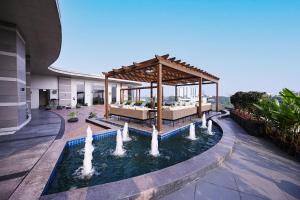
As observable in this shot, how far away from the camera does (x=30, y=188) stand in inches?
92.5

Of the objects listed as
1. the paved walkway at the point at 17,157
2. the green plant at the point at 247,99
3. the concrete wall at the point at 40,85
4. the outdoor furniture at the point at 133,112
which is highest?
the concrete wall at the point at 40,85

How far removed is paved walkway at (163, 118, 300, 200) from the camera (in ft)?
7.84

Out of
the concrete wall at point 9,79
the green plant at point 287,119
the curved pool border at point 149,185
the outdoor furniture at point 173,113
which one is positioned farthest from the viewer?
the outdoor furniture at point 173,113

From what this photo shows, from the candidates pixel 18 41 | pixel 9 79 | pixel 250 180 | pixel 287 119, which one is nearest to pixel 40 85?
pixel 18 41

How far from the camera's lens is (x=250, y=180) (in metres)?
2.83

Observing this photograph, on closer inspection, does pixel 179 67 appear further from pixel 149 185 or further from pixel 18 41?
pixel 18 41

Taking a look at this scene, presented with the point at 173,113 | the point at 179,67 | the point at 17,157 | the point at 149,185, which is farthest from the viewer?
the point at 179,67

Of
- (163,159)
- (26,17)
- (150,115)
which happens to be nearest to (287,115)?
(163,159)

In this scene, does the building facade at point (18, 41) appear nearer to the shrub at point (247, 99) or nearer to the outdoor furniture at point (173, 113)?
the outdoor furniture at point (173, 113)

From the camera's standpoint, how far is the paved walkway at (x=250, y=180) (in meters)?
2.39

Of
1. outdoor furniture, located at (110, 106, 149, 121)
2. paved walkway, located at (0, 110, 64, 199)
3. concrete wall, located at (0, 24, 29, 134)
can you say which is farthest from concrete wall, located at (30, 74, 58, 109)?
paved walkway, located at (0, 110, 64, 199)

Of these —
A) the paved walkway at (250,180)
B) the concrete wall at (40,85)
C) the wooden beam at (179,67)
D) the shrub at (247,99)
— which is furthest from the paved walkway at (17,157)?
the concrete wall at (40,85)

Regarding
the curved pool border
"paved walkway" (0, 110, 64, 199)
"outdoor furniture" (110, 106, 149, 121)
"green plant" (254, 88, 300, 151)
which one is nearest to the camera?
the curved pool border

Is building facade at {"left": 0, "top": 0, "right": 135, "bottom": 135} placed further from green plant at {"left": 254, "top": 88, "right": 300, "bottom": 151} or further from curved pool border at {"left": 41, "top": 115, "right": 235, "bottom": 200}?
green plant at {"left": 254, "top": 88, "right": 300, "bottom": 151}
